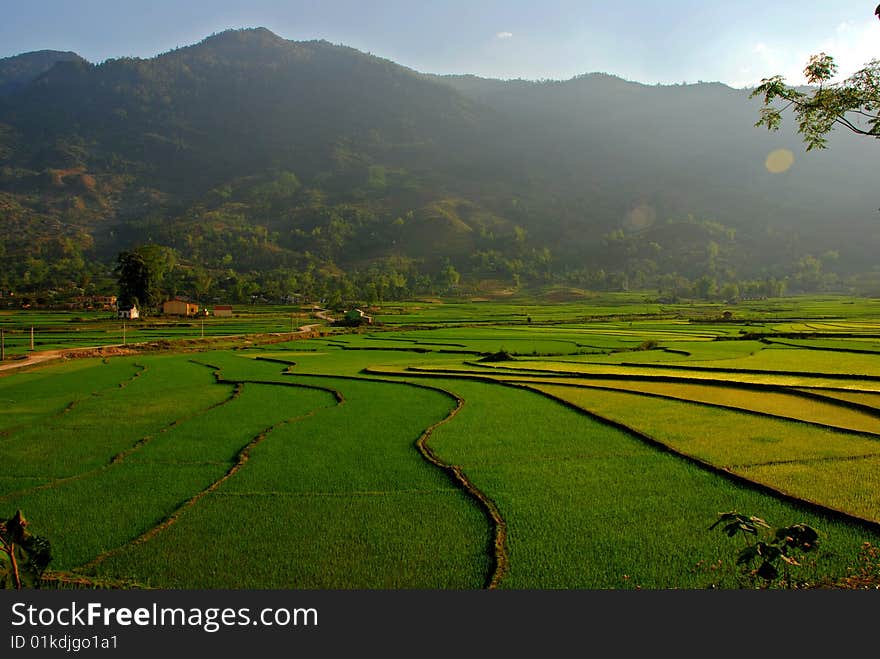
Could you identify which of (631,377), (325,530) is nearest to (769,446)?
(325,530)

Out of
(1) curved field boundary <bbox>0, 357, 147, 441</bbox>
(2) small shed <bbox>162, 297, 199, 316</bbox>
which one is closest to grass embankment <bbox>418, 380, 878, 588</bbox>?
(1) curved field boundary <bbox>0, 357, 147, 441</bbox>

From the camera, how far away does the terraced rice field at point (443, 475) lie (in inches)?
301

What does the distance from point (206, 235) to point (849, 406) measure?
198658mm

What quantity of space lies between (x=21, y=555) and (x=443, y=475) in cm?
733

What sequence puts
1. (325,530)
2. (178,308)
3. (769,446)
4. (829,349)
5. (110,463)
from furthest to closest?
(178,308), (829,349), (769,446), (110,463), (325,530)

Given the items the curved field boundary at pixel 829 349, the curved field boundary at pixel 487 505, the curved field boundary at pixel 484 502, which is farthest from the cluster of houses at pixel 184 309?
the curved field boundary at pixel 487 505

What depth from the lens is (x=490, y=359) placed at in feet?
104

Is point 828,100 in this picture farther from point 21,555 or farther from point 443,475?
point 21,555

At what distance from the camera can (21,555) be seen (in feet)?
18.0

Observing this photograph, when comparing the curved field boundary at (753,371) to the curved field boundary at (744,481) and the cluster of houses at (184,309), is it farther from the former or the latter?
the cluster of houses at (184,309)

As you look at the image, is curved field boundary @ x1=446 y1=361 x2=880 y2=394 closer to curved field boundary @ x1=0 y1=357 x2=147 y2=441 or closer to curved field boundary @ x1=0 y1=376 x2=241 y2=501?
curved field boundary @ x1=0 y1=376 x2=241 y2=501

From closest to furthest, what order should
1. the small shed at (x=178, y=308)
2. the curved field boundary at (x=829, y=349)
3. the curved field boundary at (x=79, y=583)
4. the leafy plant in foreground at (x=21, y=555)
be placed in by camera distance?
the leafy plant in foreground at (x=21, y=555) < the curved field boundary at (x=79, y=583) < the curved field boundary at (x=829, y=349) < the small shed at (x=178, y=308)

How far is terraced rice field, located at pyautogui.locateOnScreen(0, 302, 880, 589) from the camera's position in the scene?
764cm

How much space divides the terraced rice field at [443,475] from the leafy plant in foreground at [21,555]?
1.79 m
